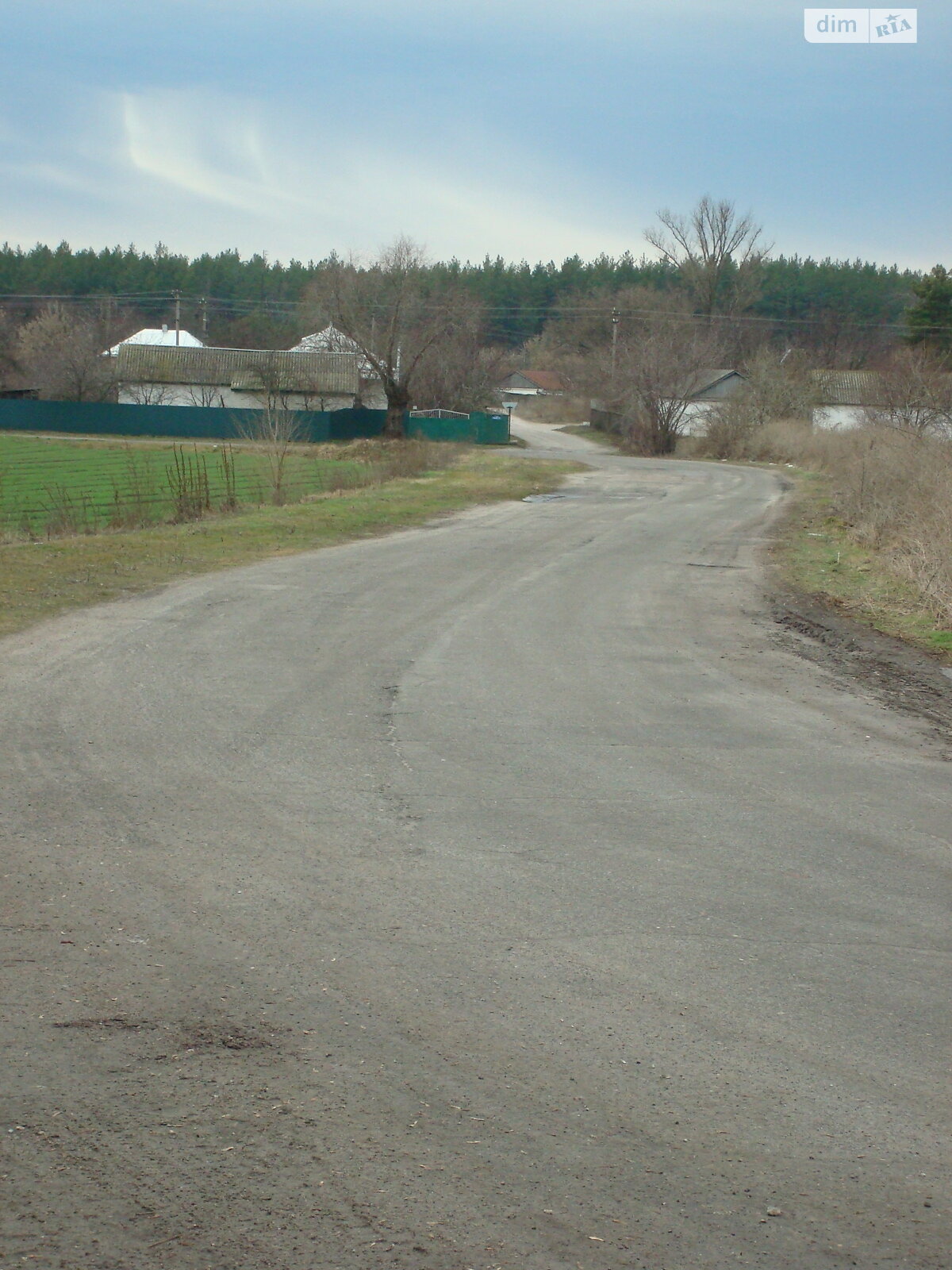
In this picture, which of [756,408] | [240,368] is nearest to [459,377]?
[240,368]

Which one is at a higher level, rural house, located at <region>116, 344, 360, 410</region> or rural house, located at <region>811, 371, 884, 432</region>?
rural house, located at <region>116, 344, 360, 410</region>

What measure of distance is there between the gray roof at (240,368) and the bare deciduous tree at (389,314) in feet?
18.1

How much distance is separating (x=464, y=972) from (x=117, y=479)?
36.6m

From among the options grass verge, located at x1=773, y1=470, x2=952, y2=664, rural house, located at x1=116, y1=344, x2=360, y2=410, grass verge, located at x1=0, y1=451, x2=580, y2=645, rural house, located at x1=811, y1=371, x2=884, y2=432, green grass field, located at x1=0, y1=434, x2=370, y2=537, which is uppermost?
rural house, located at x1=116, y1=344, x2=360, y2=410

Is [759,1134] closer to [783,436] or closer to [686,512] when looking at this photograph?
[686,512]

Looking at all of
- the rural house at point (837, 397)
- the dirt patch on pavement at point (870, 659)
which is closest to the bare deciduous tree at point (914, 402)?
the dirt patch on pavement at point (870, 659)

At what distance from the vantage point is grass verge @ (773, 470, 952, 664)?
13719 millimetres

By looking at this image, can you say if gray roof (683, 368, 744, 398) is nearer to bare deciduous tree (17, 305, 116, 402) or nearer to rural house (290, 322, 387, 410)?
rural house (290, 322, 387, 410)

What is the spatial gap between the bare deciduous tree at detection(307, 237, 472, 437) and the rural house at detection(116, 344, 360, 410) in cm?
668

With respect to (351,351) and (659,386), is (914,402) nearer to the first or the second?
(659,386)

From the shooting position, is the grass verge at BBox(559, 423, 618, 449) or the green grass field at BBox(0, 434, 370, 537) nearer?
the green grass field at BBox(0, 434, 370, 537)

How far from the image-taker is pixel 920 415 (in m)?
→ 31.5

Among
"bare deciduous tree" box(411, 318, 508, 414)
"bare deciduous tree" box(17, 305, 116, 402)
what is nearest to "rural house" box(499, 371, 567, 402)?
"bare deciduous tree" box(411, 318, 508, 414)

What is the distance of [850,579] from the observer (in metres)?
17.9
